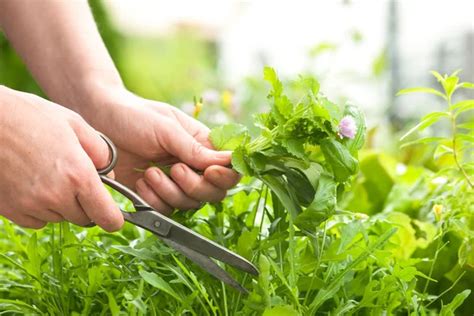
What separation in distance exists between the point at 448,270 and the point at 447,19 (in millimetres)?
2571

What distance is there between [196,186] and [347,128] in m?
0.18

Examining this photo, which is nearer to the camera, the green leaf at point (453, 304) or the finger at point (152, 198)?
the green leaf at point (453, 304)

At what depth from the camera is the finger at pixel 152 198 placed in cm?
81

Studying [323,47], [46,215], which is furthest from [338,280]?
[323,47]

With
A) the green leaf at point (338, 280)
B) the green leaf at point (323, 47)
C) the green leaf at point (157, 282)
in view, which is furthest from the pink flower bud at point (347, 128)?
the green leaf at point (323, 47)

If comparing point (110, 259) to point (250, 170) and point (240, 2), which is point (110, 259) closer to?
point (250, 170)

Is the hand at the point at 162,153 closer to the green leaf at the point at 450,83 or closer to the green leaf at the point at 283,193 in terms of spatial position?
the green leaf at the point at 283,193

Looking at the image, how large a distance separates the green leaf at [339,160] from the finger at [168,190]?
18cm

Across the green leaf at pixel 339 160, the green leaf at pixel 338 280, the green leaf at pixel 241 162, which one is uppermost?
the green leaf at pixel 339 160

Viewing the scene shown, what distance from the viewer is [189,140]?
82cm

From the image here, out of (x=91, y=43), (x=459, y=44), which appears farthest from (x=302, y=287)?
(x=459, y=44)

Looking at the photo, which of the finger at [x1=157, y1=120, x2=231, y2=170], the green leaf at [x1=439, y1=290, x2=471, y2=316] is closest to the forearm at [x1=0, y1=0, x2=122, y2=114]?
the finger at [x1=157, y1=120, x2=231, y2=170]

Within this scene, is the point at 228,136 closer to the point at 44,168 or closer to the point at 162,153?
the point at 162,153

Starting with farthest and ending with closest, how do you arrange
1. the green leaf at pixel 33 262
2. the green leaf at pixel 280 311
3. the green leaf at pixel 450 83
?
the green leaf at pixel 450 83, the green leaf at pixel 33 262, the green leaf at pixel 280 311
